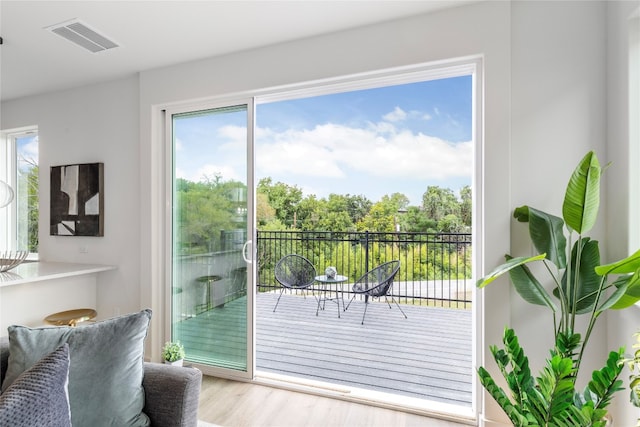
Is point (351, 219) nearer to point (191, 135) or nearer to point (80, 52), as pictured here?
point (191, 135)

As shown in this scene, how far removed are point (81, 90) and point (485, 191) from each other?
3878 millimetres

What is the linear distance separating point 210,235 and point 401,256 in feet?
12.1

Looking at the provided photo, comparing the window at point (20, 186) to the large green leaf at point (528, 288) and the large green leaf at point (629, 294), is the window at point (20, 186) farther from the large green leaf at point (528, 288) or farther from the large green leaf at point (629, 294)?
the large green leaf at point (629, 294)

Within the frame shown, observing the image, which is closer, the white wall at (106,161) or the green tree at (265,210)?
the white wall at (106,161)

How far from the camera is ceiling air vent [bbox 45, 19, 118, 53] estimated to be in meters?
2.27

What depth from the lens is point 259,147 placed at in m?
6.02

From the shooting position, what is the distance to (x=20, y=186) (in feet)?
12.6

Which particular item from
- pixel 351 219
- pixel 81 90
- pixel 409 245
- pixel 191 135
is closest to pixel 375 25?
pixel 191 135

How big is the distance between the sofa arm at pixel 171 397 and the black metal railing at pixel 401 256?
405 cm

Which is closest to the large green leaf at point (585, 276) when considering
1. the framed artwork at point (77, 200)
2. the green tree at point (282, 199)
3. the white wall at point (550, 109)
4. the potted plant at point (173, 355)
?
the white wall at point (550, 109)

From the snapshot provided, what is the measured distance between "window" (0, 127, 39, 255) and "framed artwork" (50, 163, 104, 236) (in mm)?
547

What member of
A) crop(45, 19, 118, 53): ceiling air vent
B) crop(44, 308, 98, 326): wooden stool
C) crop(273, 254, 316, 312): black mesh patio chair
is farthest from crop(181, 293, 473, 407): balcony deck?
crop(45, 19, 118, 53): ceiling air vent

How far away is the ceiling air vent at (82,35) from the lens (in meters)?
2.27

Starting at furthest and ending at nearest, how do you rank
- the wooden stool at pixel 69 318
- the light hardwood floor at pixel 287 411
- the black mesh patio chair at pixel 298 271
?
the black mesh patio chair at pixel 298 271, the wooden stool at pixel 69 318, the light hardwood floor at pixel 287 411
